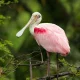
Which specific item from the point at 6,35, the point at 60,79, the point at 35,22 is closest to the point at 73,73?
→ the point at 60,79

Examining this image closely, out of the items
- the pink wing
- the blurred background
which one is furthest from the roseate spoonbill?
the blurred background

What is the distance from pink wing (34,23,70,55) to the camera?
4.52 metres

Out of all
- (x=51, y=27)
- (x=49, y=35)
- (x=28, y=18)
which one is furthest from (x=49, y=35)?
(x=28, y=18)

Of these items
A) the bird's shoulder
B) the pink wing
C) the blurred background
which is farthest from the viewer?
the blurred background

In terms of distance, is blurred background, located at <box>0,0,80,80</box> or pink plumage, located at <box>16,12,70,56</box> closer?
pink plumage, located at <box>16,12,70,56</box>

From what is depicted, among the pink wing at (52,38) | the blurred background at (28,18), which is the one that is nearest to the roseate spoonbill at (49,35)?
the pink wing at (52,38)

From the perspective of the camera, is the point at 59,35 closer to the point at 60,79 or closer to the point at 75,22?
the point at 60,79

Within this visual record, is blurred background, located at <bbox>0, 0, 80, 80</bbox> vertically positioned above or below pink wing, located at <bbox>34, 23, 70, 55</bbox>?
above

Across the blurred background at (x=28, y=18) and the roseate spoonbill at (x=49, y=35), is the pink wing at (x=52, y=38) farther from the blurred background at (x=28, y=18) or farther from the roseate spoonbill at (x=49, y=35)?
the blurred background at (x=28, y=18)

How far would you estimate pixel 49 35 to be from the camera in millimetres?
4828

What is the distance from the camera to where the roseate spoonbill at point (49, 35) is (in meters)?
4.52

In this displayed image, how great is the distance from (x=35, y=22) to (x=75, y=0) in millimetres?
3115

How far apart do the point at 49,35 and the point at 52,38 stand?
0.31ft

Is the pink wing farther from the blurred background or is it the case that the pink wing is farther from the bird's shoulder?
the blurred background
